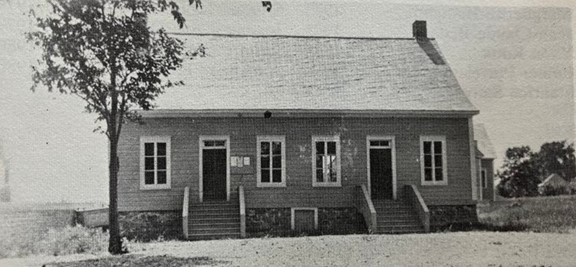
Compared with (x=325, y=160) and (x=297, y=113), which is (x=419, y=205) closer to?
(x=325, y=160)

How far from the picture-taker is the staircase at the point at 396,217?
15562 mm

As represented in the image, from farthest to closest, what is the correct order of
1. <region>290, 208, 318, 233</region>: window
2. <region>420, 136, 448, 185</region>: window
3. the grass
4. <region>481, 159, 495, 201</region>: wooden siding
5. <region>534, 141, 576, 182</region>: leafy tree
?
<region>481, 159, 495, 201</region>: wooden siding < <region>420, 136, 448, 185</region>: window < <region>290, 208, 318, 233</region>: window < the grass < <region>534, 141, 576, 182</region>: leafy tree

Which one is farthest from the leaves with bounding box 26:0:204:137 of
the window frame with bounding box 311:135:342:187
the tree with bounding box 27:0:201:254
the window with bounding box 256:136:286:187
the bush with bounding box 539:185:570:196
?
the bush with bounding box 539:185:570:196

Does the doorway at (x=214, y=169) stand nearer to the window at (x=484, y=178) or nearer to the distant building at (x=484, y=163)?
the distant building at (x=484, y=163)

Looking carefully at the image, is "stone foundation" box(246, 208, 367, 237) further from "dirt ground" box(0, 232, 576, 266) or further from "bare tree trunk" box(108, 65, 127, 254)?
"bare tree trunk" box(108, 65, 127, 254)

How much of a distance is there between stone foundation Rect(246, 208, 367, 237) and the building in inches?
1.2

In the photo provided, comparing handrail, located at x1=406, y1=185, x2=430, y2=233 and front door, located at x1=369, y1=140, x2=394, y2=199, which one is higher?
front door, located at x1=369, y1=140, x2=394, y2=199

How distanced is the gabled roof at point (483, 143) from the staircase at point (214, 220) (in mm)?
16682

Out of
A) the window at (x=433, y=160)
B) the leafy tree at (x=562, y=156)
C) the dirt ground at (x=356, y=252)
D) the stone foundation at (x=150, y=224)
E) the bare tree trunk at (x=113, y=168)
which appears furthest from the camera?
the window at (x=433, y=160)

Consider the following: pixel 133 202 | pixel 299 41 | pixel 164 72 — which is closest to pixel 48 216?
pixel 133 202

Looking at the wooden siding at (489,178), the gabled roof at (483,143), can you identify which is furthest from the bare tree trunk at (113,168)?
the wooden siding at (489,178)

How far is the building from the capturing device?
1603cm

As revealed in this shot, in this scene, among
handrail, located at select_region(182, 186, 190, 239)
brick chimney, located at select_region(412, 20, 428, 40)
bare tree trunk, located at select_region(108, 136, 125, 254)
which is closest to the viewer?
bare tree trunk, located at select_region(108, 136, 125, 254)

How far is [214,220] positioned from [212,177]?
1.30 meters
